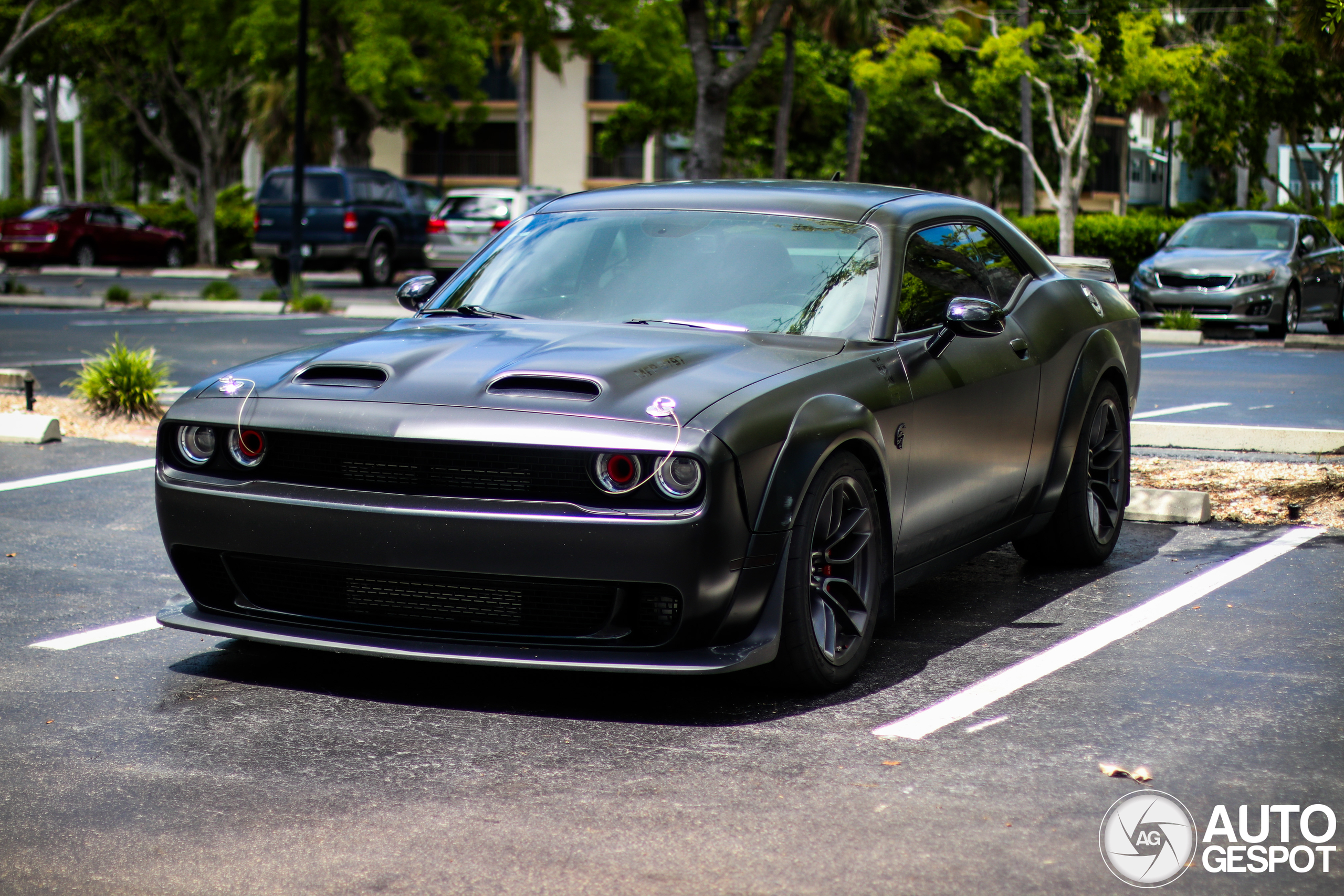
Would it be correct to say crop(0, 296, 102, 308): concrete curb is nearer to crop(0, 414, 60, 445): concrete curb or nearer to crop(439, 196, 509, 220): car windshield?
crop(439, 196, 509, 220): car windshield

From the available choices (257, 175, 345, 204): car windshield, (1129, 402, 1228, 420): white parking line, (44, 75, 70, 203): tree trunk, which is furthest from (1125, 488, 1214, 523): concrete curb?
(44, 75, 70, 203): tree trunk

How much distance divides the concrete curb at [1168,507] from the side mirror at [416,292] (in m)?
3.72

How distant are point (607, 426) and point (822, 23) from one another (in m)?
38.3

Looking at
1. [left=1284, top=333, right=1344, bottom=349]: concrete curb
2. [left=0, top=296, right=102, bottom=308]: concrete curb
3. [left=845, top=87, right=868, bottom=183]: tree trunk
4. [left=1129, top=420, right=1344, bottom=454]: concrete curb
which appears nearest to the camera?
[left=1129, top=420, right=1344, bottom=454]: concrete curb

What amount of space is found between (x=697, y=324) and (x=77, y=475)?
517cm

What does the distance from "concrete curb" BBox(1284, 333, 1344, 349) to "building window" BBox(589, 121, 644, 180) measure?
A: 44.7 m

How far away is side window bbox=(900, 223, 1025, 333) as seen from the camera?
5.54 m

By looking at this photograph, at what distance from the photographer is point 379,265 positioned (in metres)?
29.7

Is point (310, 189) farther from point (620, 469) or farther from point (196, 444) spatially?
point (620, 469)

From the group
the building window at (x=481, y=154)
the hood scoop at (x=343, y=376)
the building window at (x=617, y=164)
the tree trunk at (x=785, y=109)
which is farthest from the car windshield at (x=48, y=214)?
the hood scoop at (x=343, y=376)

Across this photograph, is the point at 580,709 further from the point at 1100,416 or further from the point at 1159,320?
the point at 1159,320

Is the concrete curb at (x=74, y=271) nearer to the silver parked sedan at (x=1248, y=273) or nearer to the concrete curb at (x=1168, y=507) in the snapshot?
the silver parked sedan at (x=1248, y=273)

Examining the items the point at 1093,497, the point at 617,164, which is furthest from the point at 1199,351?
the point at 617,164

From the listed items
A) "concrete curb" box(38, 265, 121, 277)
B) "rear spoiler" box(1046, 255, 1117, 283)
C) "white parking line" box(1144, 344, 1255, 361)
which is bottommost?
"concrete curb" box(38, 265, 121, 277)
